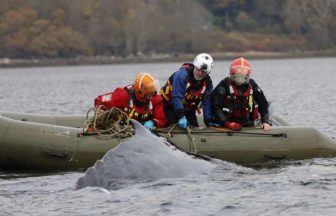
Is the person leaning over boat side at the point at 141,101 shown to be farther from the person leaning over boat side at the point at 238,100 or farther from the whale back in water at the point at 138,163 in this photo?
the whale back in water at the point at 138,163

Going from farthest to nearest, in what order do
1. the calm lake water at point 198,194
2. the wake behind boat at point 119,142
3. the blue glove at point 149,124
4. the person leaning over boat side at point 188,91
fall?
the person leaning over boat side at point 188,91, the blue glove at point 149,124, the wake behind boat at point 119,142, the calm lake water at point 198,194

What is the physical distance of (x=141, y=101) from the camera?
16.8 m

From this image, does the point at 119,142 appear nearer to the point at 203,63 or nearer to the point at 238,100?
the point at 203,63

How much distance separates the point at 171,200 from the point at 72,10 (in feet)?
433

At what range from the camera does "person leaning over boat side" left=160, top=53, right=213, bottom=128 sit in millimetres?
16797

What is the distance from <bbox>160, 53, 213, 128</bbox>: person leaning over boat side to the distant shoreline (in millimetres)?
109285

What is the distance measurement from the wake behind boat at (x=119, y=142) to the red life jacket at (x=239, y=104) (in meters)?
0.46

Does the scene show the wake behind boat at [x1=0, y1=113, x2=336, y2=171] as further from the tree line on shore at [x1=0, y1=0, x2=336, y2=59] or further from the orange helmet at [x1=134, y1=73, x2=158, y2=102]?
the tree line on shore at [x1=0, y1=0, x2=336, y2=59]

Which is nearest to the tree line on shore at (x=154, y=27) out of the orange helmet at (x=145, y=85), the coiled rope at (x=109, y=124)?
the orange helmet at (x=145, y=85)

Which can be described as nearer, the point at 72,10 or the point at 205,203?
the point at 205,203

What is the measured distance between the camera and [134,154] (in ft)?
44.7

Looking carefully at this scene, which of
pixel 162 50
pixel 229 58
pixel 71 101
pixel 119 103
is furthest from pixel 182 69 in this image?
pixel 162 50

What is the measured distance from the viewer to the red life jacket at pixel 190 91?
17.1m

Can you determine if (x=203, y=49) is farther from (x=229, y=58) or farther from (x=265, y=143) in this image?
(x=265, y=143)
